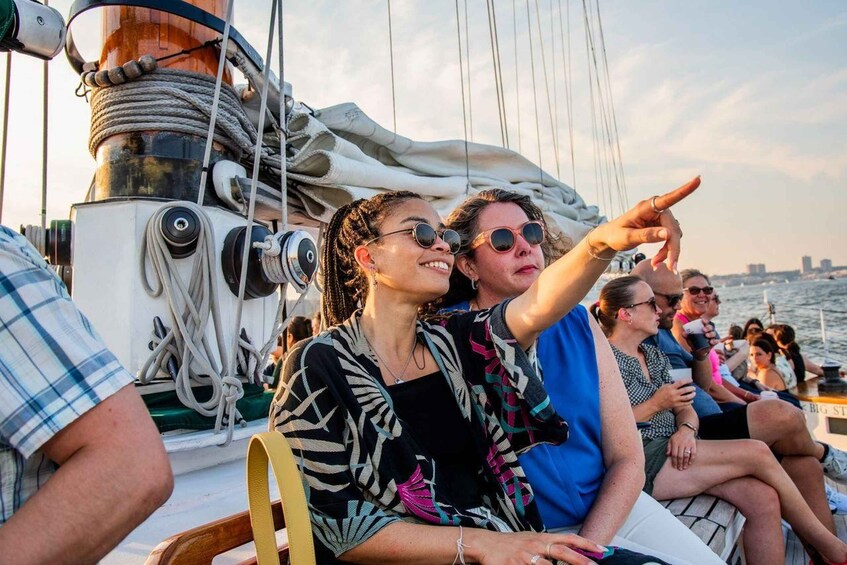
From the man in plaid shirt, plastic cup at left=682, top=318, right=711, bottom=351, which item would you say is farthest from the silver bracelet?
plastic cup at left=682, top=318, right=711, bottom=351

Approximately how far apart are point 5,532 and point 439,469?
36.3 inches

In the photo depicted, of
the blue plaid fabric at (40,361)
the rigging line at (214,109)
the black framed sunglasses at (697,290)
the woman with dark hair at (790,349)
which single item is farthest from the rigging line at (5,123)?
the woman with dark hair at (790,349)

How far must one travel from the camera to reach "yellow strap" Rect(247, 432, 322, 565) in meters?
1.03

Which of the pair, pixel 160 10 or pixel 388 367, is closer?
pixel 388 367

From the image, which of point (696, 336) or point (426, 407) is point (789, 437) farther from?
point (426, 407)

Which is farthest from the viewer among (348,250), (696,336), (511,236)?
(696,336)

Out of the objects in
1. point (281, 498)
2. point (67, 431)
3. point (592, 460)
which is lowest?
point (592, 460)

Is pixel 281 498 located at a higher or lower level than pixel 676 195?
lower

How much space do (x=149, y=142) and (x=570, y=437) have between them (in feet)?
6.27

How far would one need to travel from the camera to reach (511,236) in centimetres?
199

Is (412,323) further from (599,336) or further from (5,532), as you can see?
(5,532)

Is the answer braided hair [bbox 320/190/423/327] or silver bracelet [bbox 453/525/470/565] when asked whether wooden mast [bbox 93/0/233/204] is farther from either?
silver bracelet [bbox 453/525/470/565]

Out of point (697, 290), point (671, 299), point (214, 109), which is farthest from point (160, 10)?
point (697, 290)

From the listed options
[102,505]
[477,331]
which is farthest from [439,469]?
[102,505]
